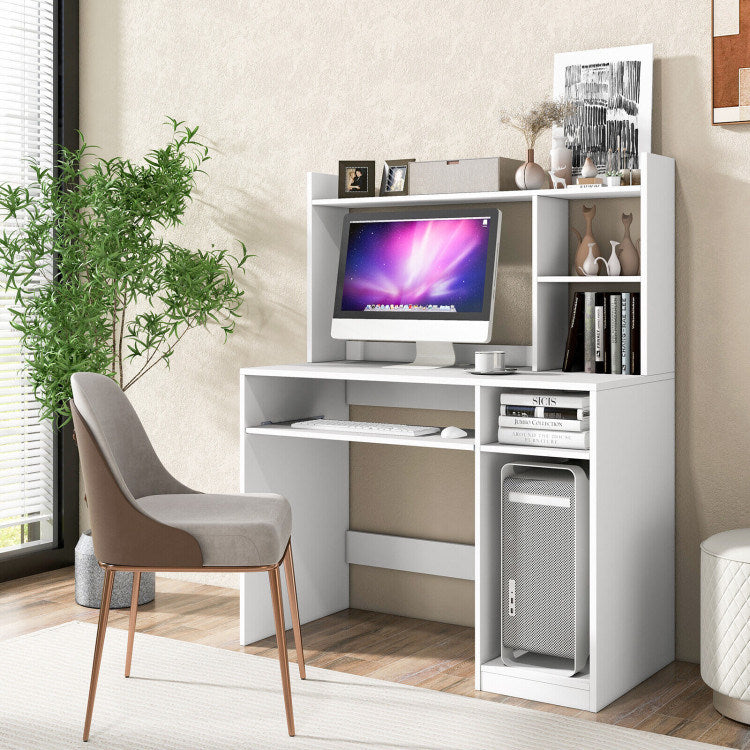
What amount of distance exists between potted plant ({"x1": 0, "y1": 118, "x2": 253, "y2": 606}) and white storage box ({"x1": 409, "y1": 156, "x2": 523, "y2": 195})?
2.72 ft

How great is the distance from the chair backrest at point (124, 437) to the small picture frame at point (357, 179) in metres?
1.01

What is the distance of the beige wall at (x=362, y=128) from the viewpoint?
2996 mm

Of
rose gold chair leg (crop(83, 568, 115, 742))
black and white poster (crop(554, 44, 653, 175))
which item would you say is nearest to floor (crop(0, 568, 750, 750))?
rose gold chair leg (crop(83, 568, 115, 742))

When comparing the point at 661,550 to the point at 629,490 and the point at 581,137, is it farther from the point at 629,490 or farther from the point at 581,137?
the point at 581,137

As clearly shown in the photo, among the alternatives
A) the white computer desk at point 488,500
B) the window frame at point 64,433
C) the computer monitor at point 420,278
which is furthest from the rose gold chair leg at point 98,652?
the window frame at point 64,433

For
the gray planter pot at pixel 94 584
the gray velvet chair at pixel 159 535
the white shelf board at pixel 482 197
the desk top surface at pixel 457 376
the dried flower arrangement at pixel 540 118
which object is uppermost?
the dried flower arrangement at pixel 540 118

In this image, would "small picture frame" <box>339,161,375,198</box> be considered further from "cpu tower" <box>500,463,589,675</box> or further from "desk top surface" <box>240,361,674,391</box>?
"cpu tower" <box>500,463,589,675</box>

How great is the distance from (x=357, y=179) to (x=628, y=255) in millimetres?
908

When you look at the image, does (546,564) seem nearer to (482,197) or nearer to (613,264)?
(613,264)

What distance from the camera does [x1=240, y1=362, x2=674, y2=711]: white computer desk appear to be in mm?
2711

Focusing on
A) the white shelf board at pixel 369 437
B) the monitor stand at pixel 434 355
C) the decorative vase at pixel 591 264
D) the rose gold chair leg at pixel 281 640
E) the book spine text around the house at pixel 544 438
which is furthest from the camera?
the monitor stand at pixel 434 355

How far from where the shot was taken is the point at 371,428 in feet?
9.82

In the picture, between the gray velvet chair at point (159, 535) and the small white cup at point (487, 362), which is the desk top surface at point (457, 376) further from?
the gray velvet chair at point (159, 535)

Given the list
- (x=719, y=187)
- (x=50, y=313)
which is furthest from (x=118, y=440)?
(x=719, y=187)
